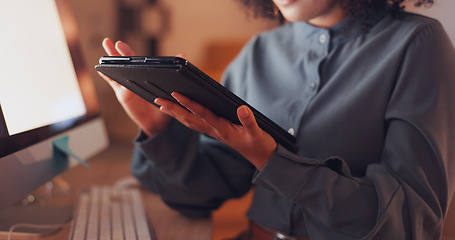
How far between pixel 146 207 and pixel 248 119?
1.41 feet

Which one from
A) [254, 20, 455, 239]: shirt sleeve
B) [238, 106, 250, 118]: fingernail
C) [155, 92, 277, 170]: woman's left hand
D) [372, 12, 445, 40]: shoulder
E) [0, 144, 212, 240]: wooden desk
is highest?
[372, 12, 445, 40]: shoulder

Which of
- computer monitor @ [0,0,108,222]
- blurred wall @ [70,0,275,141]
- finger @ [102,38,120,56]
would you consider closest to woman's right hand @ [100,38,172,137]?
finger @ [102,38,120,56]

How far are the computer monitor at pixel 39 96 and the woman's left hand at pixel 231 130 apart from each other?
8.7 inches

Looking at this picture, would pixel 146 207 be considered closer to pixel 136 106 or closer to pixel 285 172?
pixel 136 106

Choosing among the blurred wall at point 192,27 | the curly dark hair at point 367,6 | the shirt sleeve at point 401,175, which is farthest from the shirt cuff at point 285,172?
the blurred wall at point 192,27

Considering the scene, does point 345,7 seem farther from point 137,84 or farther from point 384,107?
point 137,84

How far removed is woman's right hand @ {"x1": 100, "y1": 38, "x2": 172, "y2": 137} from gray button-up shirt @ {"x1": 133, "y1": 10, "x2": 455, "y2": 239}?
0.08ft

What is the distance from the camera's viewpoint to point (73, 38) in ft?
2.74

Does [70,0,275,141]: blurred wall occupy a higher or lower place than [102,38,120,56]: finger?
lower

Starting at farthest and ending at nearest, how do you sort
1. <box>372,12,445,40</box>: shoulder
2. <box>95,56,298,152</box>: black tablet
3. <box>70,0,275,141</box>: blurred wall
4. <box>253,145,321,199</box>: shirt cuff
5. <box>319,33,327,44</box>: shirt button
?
<box>70,0,275,141</box>: blurred wall
<box>319,33,327,44</box>: shirt button
<box>372,12,445,40</box>: shoulder
<box>253,145,321,199</box>: shirt cuff
<box>95,56,298,152</box>: black tablet

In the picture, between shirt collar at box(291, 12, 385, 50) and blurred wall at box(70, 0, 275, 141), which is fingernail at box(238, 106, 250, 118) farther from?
blurred wall at box(70, 0, 275, 141)

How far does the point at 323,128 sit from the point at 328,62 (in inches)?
5.2

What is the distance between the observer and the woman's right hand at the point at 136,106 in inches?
26.6

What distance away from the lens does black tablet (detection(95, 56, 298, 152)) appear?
0.47 meters
